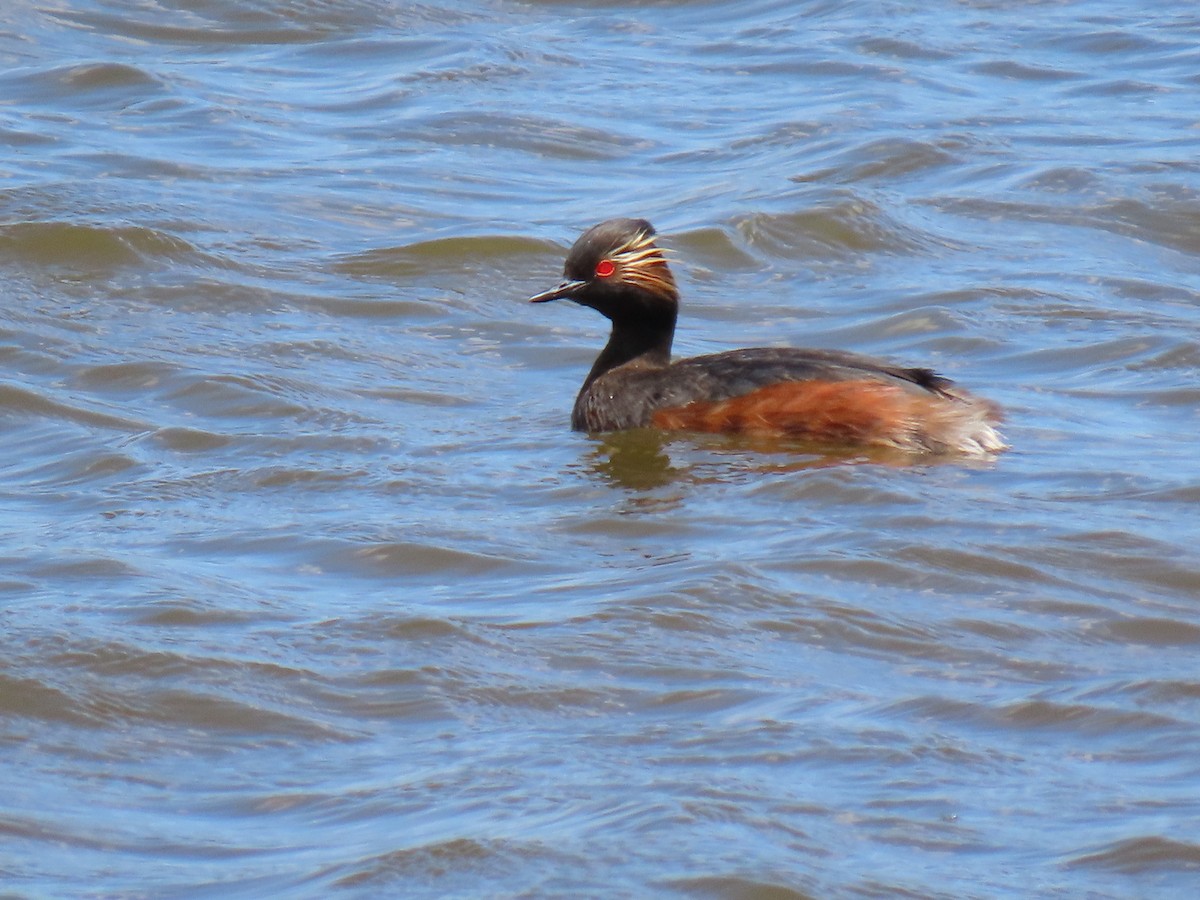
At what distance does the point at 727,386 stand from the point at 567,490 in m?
0.89

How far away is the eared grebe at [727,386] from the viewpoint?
7.71 m

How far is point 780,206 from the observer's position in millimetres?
11352

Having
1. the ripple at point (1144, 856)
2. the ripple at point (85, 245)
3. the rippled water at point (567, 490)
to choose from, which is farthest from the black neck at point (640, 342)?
the ripple at point (1144, 856)

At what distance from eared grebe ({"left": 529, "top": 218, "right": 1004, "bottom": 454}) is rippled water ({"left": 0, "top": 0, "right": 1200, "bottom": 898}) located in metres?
0.16

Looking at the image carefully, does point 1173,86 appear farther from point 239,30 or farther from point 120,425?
point 120,425

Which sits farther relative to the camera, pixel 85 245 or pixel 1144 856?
pixel 85 245

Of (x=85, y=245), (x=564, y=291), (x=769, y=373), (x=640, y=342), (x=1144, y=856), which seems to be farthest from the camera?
(x=85, y=245)

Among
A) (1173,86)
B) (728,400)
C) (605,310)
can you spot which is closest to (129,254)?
(605,310)

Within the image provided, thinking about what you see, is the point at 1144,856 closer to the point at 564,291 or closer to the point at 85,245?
the point at 564,291

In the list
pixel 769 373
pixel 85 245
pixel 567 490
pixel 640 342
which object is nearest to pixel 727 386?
pixel 769 373

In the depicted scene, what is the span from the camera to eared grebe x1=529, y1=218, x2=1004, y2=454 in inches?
304

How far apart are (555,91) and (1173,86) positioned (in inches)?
163

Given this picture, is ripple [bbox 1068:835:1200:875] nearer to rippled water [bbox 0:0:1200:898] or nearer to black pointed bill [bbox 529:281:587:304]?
rippled water [bbox 0:0:1200:898]

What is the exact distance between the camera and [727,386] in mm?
8062
